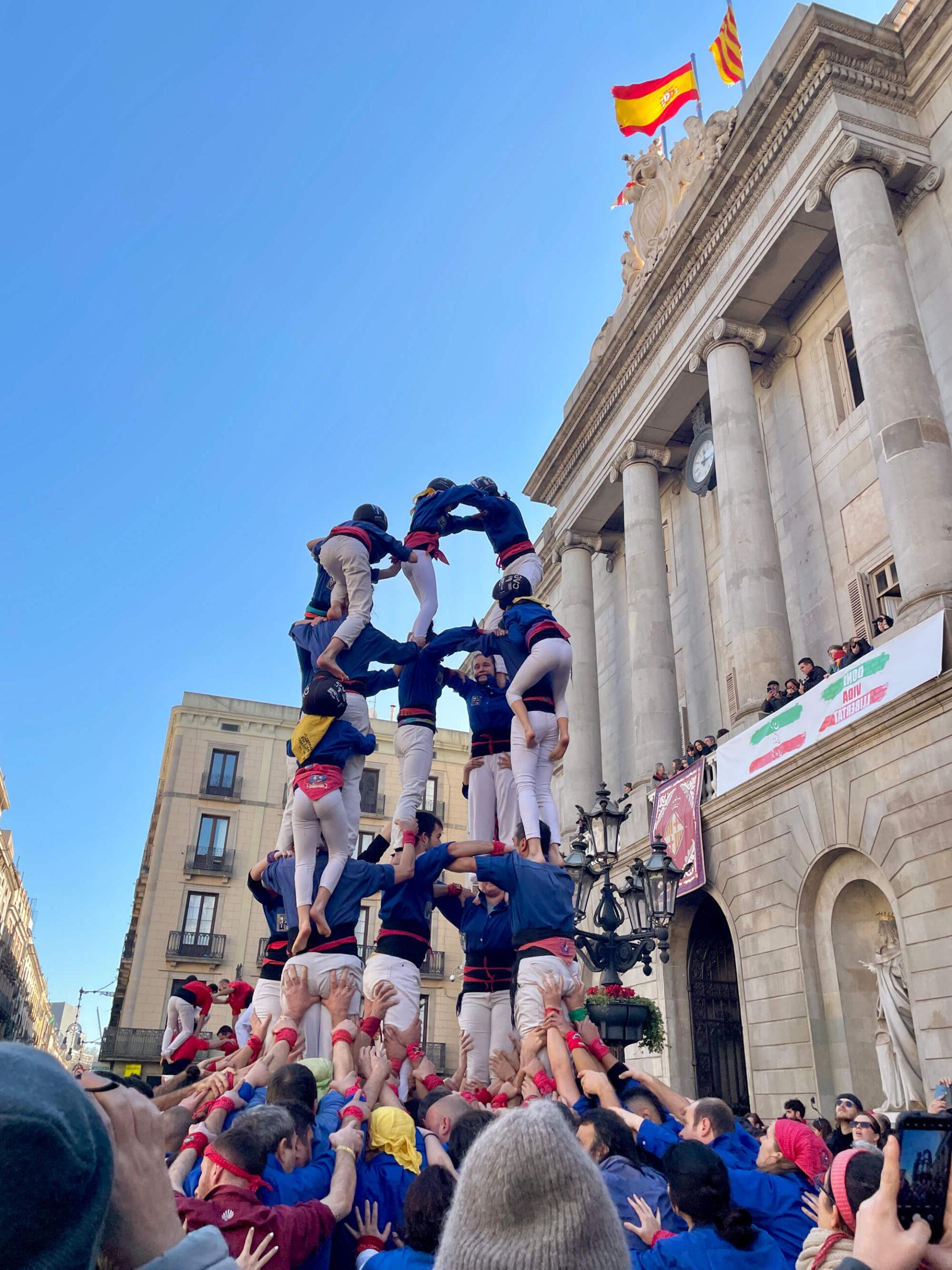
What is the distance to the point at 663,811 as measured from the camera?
19.9 meters

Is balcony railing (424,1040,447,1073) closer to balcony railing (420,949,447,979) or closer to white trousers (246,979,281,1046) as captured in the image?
balcony railing (420,949,447,979)

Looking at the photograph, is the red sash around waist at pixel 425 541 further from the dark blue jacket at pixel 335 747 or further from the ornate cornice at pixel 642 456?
the ornate cornice at pixel 642 456

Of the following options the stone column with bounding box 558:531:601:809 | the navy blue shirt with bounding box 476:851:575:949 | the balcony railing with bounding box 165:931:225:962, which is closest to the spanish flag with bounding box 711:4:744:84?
the stone column with bounding box 558:531:601:809

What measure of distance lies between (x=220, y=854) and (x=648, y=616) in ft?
71.7

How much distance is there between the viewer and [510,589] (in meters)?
9.63

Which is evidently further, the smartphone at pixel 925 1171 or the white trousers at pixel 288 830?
the white trousers at pixel 288 830

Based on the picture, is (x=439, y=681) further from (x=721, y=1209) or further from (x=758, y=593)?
(x=758, y=593)

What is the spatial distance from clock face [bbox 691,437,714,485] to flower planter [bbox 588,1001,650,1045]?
633 inches

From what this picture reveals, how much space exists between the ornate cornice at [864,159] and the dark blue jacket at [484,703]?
1420 cm

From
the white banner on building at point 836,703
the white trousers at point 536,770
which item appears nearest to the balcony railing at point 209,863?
the white banner on building at point 836,703

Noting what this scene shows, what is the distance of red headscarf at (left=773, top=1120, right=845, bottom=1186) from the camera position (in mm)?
5020

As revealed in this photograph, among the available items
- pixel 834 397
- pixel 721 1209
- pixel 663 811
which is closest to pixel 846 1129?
pixel 721 1209

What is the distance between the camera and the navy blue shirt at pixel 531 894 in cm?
698

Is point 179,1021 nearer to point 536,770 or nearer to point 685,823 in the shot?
point 536,770
